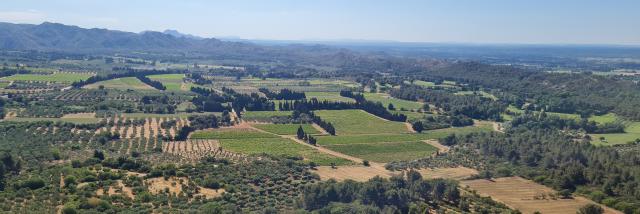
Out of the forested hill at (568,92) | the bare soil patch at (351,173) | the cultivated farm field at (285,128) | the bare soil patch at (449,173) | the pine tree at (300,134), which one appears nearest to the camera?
the bare soil patch at (351,173)

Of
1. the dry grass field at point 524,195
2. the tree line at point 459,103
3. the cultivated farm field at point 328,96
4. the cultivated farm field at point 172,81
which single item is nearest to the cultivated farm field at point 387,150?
the dry grass field at point 524,195

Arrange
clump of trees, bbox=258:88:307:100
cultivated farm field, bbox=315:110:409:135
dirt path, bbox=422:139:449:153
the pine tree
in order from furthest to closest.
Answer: clump of trees, bbox=258:88:307:100
cultivated farm field, bbox=315:110:409:135
the pine tree
dirt path, bbox=422:139:449:153

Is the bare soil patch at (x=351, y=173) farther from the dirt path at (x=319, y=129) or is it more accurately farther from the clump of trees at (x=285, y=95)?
the clump of trees at (x=285, y=95)

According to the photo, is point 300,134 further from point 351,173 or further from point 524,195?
point 524,195

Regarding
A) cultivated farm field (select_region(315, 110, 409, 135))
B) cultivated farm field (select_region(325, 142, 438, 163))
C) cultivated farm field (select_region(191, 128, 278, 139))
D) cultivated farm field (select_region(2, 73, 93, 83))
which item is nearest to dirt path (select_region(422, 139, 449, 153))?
cultivated farm field (select_region(325, 142, 438, 163))

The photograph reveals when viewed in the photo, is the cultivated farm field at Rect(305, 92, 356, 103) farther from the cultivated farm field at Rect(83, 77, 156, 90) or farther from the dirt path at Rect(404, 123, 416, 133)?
the cultivated farm field at Rect(83, 77, 156, 90)

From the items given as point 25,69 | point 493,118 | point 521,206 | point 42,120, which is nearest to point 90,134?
point 42,120

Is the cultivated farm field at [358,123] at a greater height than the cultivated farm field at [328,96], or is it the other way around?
the cultivated farm field at [358,123]

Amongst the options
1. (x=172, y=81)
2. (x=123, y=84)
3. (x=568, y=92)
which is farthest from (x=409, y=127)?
(x=172, y=81)

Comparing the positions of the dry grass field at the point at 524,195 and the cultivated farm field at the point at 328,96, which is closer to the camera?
the dry grass field at the point at 524,195
